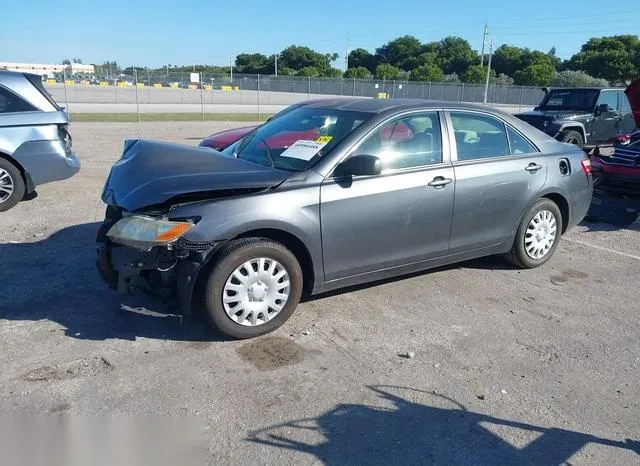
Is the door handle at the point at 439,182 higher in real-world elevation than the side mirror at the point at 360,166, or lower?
lower

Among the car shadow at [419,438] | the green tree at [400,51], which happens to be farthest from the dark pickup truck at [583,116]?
the green tree at [400,51]

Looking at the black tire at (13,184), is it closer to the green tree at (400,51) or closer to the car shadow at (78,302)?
the car shadow at (78,302)

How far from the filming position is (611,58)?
2842 inches

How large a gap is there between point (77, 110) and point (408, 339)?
2776 centimetres

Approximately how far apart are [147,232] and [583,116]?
12987mm

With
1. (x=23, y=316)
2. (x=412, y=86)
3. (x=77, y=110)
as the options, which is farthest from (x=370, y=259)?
(x=412, y=86)

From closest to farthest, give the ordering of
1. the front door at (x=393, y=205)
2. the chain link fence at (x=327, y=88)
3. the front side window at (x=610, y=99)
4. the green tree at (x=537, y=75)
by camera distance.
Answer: the front door at (x=393, y=205) < the front side window at (x=610, y=99) < the chain link fence at (x=327, y=88) < the green tree at (x=537, y=75)

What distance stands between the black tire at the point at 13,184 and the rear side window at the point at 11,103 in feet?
2.16

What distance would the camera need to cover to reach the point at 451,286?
16.8 ft

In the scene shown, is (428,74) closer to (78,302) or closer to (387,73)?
(387,73)

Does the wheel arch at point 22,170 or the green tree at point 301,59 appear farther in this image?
the green tree at point 301,59

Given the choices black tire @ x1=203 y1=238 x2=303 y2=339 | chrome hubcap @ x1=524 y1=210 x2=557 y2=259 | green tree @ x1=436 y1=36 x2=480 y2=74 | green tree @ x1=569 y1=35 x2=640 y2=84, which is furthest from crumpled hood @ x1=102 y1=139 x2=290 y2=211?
green tree @ x1=436 y1=36 x2=480 y2=74

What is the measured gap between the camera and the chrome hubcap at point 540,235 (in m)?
5.41

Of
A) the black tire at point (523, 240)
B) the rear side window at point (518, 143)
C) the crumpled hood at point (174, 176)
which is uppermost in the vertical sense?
the rear side window at point (518, 143)
